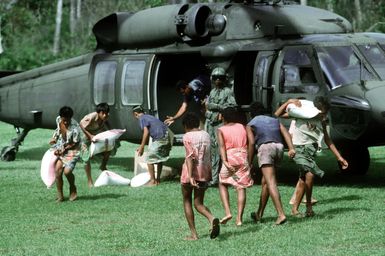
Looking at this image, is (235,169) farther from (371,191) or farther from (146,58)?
(146,58)

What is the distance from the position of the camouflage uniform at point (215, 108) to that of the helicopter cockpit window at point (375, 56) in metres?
2.01

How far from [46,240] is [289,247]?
2653mm

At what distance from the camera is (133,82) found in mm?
16594

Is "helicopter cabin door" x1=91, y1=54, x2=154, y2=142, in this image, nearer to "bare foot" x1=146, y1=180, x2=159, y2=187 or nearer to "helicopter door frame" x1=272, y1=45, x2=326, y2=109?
"bare foot" x1=146, y1=180, x2=159, y2=187

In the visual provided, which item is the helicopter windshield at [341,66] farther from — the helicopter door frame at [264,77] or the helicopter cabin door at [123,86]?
the helicopter cabin door at [123,86]

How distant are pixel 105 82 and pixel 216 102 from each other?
3386mm

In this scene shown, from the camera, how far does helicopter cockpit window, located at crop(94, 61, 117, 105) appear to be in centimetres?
1708

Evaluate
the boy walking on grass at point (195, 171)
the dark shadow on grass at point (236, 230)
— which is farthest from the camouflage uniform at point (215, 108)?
the boy walking on grass at point (195, 171)

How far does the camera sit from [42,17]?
58.3 metres

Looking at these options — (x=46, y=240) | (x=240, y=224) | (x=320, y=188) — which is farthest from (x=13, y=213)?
(x=320, y=188)

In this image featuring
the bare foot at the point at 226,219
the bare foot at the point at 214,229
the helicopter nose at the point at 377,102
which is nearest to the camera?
the bare foot at the point at 214,229

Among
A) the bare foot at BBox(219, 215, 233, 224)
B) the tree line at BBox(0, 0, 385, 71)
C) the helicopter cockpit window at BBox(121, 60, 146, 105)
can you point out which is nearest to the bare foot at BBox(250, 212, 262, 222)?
the bare foot at BBox(219, 215, 233, 224)

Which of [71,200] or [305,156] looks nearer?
[305,156]

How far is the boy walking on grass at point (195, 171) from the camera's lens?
10.1 m
